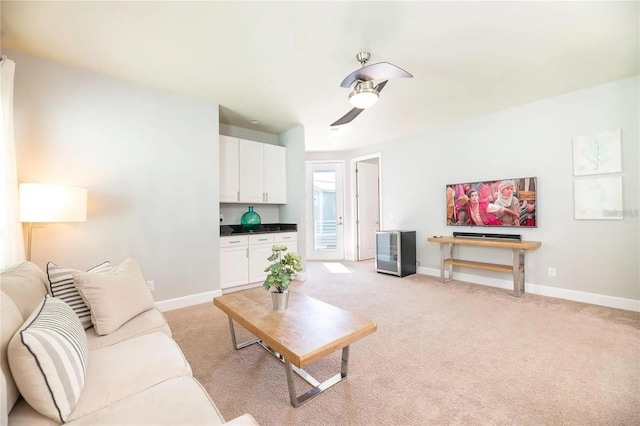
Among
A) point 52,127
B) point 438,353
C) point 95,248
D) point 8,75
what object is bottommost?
point 438,353

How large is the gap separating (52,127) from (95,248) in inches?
48.6

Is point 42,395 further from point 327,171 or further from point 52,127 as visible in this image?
point 327,171

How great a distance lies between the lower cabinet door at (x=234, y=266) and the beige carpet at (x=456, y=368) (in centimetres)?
63

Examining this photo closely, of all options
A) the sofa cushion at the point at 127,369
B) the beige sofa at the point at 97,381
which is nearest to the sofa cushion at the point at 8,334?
the beige sofa at the point at 97,381

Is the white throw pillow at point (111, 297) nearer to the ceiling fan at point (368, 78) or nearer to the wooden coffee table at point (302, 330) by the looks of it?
the wooden coffee table at point (302, 330)

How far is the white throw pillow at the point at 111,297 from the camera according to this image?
5.11 ft

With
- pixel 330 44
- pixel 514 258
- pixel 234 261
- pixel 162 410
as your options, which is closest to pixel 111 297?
pixel 162 410

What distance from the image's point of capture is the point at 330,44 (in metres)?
2.30

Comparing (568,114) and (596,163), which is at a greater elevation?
(568,114)

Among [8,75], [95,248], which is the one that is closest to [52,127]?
[8,75]

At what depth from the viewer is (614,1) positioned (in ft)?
6.18

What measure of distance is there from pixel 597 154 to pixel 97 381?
489 centimetres

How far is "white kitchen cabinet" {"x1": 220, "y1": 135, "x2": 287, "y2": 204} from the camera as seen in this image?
4.07 meters

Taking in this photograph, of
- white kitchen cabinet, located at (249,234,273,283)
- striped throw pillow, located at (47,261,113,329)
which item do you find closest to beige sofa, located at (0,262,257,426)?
striped throw pillow, located at (47,261,113,329)
